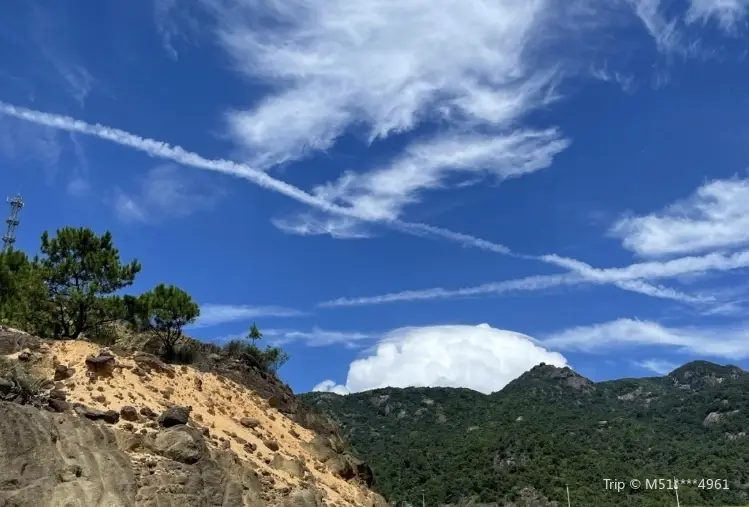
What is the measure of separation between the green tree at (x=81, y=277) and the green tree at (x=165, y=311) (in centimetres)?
93

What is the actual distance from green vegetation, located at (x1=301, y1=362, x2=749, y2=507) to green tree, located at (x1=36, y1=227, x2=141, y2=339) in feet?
187

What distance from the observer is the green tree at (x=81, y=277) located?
29953 millimetres

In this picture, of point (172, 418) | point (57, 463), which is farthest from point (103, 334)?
point (57, 463)

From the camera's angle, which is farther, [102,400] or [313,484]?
[313,484]

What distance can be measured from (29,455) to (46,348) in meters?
9.35

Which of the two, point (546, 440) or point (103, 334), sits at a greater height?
point (546, 440)

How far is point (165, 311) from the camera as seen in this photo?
3141 cm

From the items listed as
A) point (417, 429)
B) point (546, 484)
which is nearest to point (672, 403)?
point (417, 429)

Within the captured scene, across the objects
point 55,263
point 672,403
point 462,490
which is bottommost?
point 462,490

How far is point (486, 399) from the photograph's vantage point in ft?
595

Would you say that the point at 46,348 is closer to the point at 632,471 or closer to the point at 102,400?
the point at 102,400

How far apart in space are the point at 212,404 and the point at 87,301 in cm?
789

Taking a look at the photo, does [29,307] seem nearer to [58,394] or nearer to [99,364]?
[99,364]

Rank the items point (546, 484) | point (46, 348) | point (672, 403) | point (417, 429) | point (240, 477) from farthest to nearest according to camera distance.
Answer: point (672, 403) < point (417, 429) < point (546, 484) < point (46, 348) < point (240, 477)
